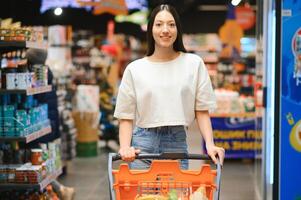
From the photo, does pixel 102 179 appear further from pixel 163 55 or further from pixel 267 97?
pixel 163 55

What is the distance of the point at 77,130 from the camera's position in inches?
370

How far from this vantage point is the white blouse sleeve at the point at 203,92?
321 cm

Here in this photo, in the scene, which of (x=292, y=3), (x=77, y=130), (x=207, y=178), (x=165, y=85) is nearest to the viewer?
(x=207, y=178)

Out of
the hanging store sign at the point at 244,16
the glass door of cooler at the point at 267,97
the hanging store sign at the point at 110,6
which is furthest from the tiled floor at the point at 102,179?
the hanging store sign at the point at 244,16

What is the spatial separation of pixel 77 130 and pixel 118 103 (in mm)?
6225

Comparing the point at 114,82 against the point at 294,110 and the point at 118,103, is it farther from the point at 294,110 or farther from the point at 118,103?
the point at 118,103

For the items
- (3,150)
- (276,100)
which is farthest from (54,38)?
(276,100)

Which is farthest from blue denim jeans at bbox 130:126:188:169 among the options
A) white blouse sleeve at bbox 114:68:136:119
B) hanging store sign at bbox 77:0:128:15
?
hanging store sign at bbox 77:0:128:15

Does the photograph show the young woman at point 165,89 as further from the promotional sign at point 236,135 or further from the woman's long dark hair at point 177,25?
the promotional sign at point 236,135

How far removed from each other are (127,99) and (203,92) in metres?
0.42

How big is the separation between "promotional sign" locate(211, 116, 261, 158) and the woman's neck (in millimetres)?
5548

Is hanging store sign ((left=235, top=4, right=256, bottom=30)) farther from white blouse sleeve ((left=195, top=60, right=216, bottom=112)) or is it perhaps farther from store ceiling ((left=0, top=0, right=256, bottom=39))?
white blouse sleeve ((left=195, top=60, right=216, bottom=112))

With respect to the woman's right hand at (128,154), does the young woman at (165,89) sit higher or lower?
higher

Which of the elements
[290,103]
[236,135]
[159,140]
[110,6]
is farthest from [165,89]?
[236,135]
